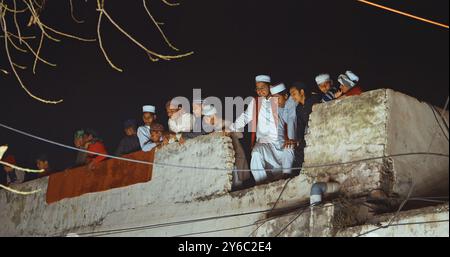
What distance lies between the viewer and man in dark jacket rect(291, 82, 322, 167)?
855cm

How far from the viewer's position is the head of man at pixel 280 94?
8.82 metres

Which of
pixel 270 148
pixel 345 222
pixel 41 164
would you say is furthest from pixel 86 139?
pixel 345 222

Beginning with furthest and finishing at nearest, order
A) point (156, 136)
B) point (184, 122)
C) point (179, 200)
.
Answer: point (156, 136) → point (184, 122) → point (179, 200)

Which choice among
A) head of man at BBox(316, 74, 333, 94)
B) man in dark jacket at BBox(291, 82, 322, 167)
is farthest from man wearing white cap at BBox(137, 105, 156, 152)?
head of man at BBox(316, 74, 333, 94)

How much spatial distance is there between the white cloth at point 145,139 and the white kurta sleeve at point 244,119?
1.42 metres

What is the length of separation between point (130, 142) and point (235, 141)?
94.2 inches

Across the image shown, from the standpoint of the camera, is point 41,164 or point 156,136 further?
point 41,164

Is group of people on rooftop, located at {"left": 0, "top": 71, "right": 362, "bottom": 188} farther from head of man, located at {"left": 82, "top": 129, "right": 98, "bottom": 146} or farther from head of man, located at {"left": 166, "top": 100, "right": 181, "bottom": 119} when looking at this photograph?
head of man, located at {"left": 82, "top": 129, "right": 98, "bottom": 146}

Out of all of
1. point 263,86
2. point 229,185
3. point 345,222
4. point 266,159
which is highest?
point 263,86

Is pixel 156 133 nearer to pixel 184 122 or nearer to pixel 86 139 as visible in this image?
pixel 184 122

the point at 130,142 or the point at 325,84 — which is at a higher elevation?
the point at 325,84

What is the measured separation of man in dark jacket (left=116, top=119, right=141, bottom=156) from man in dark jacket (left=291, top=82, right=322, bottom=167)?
9.58ft

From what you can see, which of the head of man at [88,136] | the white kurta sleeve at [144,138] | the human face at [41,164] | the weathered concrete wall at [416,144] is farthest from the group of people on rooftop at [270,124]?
the human face at [41,164]

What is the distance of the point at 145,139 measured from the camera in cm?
1037
